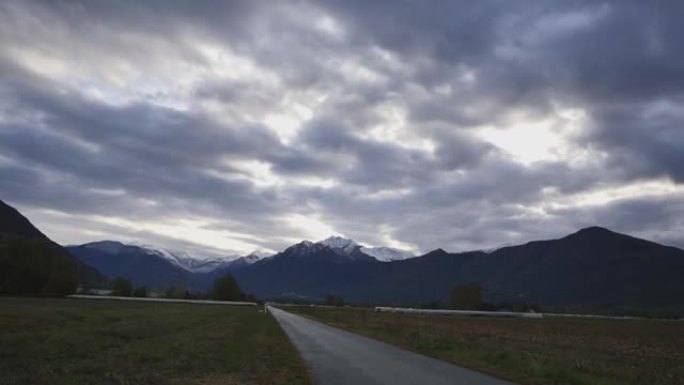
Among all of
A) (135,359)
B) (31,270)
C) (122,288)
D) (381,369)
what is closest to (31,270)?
(31,270)

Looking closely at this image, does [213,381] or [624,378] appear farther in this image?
[624,378]

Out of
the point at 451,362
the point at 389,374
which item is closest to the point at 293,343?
Answer: the point at 451,362

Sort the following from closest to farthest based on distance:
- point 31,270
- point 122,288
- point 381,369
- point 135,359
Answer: point 381,369, point 135,359, point 31,270, point 122,288

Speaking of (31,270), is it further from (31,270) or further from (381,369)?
(381,369)

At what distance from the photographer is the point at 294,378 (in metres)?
20.3

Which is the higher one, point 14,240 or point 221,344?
point 14,240

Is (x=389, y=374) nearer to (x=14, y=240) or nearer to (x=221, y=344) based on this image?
(x=221, y=344)

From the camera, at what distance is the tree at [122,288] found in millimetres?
185825

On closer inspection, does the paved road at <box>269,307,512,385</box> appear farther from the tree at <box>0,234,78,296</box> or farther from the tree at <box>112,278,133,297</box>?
the tree at <box>112,278,133,297</box>

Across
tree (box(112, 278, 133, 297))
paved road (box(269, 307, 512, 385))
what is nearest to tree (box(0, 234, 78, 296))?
tree (box(112, 278, 133, 297))

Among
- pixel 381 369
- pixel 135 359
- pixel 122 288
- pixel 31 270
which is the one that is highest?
pixel 122 288

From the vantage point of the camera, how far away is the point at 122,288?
18850 centimetres

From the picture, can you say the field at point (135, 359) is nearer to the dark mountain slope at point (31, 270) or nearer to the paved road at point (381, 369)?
the paved road at point (381, 369)

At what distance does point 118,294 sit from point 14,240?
55889 millimetres
